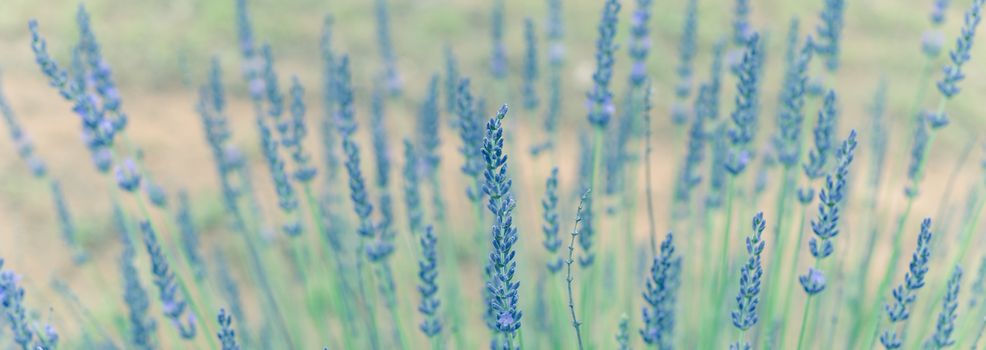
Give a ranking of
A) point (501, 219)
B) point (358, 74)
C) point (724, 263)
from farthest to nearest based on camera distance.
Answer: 1. point (358, 74)
2. point (724, 263)
3. point (501, 219)

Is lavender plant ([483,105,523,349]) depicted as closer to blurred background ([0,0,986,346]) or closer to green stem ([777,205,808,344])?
green stem ([777,205,808,344])

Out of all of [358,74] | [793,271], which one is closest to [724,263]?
[793,271]

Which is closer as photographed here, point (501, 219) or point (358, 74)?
point (501, 219)

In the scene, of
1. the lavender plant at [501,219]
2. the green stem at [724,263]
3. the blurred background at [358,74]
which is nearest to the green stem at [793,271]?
the green stem at [724,263]

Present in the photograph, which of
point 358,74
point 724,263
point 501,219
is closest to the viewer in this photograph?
point 501,219

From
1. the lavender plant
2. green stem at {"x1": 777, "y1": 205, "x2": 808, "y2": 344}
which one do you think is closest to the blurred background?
green stem at {"x1": 777, "y1": 205, "x2": 808, "y2": 344}

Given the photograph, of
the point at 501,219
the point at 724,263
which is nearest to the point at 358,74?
the point at 724,263

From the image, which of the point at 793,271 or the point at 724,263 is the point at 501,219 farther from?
the point at 793,271

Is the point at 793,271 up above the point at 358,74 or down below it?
below

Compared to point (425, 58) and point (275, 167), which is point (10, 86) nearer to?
point (425, 58)
